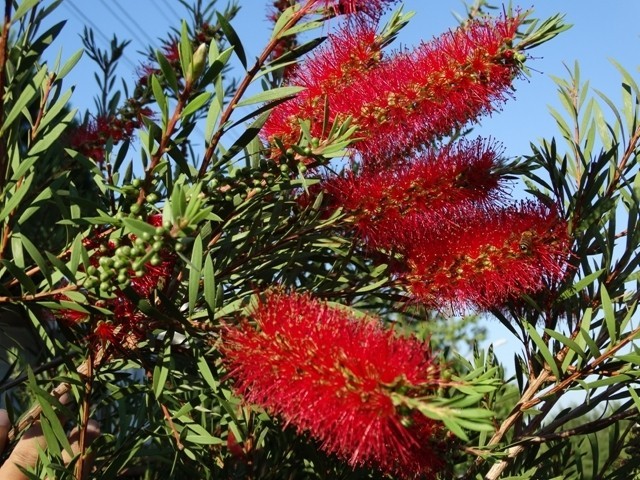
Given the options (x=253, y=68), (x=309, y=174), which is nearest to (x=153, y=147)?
(x=253, y=68)

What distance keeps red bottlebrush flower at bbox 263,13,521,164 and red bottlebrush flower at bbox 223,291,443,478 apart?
0.81 feet

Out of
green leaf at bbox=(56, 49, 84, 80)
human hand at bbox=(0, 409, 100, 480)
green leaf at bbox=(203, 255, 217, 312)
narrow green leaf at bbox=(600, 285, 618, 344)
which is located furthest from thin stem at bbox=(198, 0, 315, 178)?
narrow green leaf at bbox=(600, 285, 618, 344)

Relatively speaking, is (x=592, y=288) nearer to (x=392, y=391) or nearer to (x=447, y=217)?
(x=447, y=217)

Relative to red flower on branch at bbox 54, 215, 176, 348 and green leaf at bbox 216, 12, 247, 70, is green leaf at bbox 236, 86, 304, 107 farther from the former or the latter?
red flower on branch at bbox 54, 215, 176, 348

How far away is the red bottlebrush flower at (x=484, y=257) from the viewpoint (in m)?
0.88

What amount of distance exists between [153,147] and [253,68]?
15 centimetres

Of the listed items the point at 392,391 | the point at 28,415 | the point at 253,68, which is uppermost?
the point at 253,68

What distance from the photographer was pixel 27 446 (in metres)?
0.83

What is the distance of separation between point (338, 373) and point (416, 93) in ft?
1.30

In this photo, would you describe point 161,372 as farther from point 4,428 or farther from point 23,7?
point 23,7

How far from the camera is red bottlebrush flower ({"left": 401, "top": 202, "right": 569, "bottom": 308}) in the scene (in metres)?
0.88

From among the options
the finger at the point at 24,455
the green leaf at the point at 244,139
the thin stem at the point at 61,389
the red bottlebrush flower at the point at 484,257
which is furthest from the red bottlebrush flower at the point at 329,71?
the finger at the point at 24,455

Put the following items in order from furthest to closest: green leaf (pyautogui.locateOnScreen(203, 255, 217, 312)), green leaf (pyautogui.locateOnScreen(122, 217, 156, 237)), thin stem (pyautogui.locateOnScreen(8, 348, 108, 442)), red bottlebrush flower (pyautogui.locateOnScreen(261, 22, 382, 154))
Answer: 1. red bottlebrush flower (pyautogui.locateOnScreen(261, 22, 382, 154))
2. thin stem (pyautogui.locateOnScreen(8, 348, 108, 442))
3. green leaf (pyautogui.locateOnScreen(203, 255, 217, 312))
4. green leaf (pyautogui.locateOnScreen(122, 217, 156, 237))

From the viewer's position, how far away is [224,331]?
2.56ft
